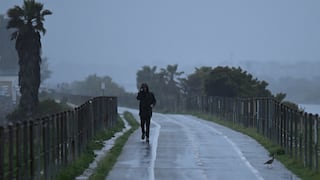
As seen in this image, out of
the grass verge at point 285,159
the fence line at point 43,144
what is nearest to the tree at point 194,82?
the grass verge at point 285,159

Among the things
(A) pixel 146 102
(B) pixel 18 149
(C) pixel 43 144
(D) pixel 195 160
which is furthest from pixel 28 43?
(B) pixel 18 149

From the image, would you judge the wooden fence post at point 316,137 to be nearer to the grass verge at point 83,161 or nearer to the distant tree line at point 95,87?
the grass verge at point 83,161

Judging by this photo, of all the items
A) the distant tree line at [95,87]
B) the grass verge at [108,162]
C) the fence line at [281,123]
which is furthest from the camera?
the distant tree line at [95,87]

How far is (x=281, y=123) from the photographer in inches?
949

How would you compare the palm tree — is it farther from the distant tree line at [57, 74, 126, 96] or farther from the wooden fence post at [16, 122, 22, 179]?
the distant tree line at [57, 74, 126, 96]

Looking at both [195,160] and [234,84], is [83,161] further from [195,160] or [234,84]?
[234,84]

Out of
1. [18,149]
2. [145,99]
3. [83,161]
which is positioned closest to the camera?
[18,149]

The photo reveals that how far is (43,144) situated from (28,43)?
43657 millimetres

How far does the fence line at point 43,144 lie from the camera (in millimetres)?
11805

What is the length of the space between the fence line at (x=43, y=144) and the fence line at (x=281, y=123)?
544 cm

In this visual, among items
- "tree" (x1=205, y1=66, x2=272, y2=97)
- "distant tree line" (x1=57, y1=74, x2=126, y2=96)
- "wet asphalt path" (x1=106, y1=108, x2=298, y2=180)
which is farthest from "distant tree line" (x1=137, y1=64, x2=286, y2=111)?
"wet asphalt path" (x1=106, y1=108, x2=298, y2=180)

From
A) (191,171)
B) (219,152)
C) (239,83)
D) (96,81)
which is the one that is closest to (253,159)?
(219,152)

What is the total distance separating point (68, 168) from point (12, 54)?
103m

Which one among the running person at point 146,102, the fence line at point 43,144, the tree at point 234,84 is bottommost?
the fence line at point 43,144
